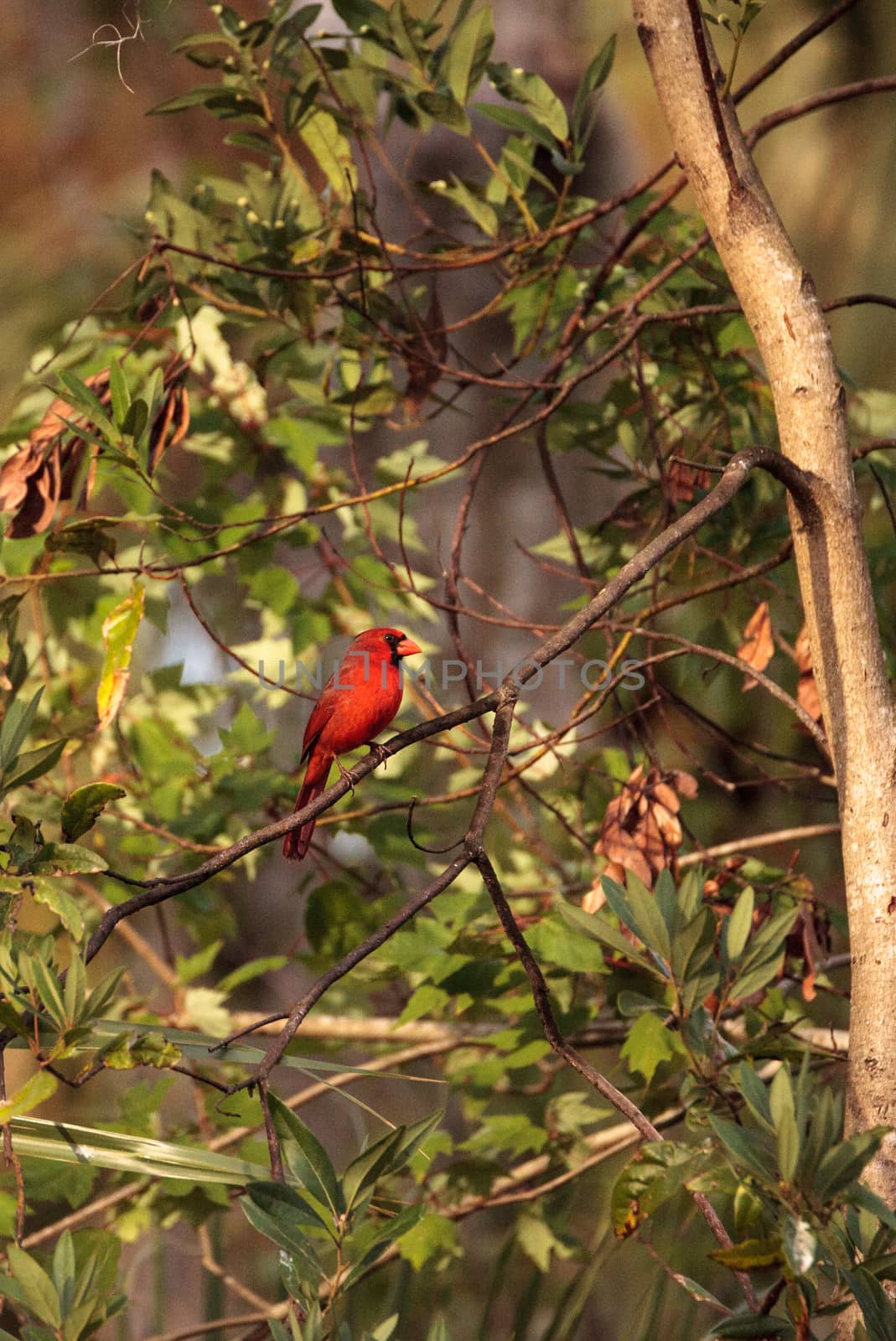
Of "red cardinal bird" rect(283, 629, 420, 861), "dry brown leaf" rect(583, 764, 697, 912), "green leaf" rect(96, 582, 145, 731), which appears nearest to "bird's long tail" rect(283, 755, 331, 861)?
"red cardinal bird" rect(283, 629, 420, 861)

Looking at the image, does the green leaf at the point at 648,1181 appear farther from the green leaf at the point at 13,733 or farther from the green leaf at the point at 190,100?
the green leaf at the point at 190,100

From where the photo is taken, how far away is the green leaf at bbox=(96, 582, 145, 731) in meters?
1.58

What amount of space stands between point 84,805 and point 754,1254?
0.64m

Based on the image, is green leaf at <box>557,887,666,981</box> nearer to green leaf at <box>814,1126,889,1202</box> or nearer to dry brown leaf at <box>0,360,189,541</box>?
green leaf at <box>814,1126,889,1202</box>

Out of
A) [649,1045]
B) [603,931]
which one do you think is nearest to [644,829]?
[649,1045]

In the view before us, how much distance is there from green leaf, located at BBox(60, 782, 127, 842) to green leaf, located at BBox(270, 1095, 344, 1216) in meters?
0.29

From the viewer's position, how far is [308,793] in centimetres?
205

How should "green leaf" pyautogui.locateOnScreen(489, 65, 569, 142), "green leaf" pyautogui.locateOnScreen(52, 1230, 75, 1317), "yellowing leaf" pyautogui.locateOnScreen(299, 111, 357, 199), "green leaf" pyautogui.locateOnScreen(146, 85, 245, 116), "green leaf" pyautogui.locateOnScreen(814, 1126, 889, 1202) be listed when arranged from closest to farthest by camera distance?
"green leaf" pyautogui.locateOnScreen(814, 1126, 889, 1202), "green leaf" pyautogui.locateOnScreen(52, 1230, 75, 1317), "green leaf" pyautogui.locateOnScreen(489, 65, 569, 142), "green leaf" pyautogui.locateOnScreen(146, 85, 245, 116), "yellowing leaf" pyautogui.locateOnScreen(299, 111, 357, 199)

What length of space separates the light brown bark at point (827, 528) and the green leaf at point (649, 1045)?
2.21 ft

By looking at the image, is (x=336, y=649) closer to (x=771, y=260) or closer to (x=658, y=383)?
(x=658, y=383)

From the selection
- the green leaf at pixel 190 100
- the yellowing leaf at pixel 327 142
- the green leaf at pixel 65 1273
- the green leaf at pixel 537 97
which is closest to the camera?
the green leaf at pixel 65 1273

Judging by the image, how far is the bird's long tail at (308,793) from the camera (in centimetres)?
186

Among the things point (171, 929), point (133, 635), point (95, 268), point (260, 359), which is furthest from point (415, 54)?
point (171, 929)

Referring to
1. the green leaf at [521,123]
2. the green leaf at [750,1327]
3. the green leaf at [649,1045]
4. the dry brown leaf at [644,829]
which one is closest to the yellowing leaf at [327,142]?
the green leaf at [521,123]
